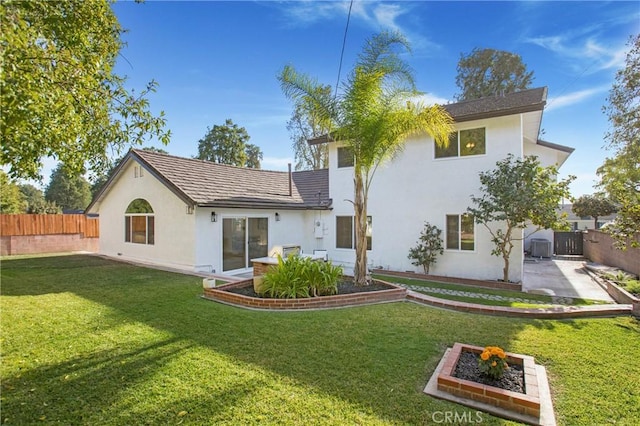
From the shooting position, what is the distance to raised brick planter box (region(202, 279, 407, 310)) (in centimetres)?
A: 841

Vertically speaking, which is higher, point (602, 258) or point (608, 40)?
point (608, 40)

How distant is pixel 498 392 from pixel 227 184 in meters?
14.4

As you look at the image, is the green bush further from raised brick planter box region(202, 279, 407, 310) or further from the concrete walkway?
the concrete walkway

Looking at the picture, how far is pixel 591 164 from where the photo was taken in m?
23.8

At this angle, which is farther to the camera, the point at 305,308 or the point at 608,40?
the point at 608,40

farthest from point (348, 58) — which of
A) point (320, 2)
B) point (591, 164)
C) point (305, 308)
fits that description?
point (591, 164)

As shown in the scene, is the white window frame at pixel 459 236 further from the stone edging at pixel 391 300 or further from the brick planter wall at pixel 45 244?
the brick planter wall at pixel 45 244

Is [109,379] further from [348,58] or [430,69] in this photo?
[430,69]

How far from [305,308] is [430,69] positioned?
12.1 m

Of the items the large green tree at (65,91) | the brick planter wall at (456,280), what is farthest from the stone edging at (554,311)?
the large green tree at (65,91)

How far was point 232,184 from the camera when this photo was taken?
651 inches

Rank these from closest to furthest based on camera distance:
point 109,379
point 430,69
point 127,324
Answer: point 109,379, point 127,324, point 430,69

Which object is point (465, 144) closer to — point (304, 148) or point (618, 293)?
point (618, 293)

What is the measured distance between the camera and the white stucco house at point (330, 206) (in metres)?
13.0
